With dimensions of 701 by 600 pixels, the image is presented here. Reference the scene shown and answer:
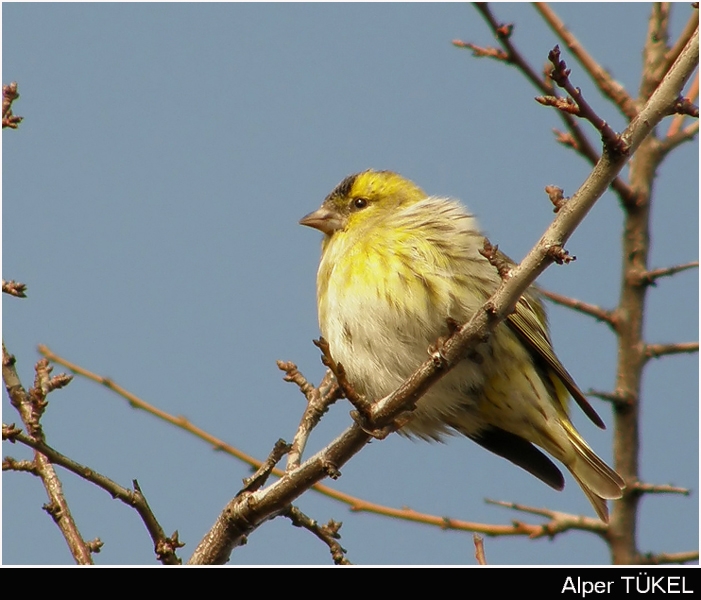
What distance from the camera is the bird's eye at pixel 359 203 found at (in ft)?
22.5

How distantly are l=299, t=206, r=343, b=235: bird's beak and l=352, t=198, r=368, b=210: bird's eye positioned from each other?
17 centimetres

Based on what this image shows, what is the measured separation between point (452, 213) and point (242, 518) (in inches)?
100

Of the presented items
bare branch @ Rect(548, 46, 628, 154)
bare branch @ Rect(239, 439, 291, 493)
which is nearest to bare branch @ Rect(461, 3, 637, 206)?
bare branch @ Rect(548, 46, 628, 154)

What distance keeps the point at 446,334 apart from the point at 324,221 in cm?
167

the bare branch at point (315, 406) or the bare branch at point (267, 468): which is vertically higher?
the bare branch at point (315, 406)

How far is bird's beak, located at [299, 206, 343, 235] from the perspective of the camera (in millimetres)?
6699

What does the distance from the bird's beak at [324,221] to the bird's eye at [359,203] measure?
6.8 inches

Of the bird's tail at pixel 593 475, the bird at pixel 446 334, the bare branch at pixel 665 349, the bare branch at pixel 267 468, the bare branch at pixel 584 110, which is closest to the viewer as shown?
the bare branch at pixel 584 110

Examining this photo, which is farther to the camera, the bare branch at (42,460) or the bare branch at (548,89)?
the bare branch at (548,89)

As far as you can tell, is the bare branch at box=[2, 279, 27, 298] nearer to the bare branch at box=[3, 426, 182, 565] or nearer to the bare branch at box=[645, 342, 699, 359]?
the bare branch at box=[3, 426, 182, 565]

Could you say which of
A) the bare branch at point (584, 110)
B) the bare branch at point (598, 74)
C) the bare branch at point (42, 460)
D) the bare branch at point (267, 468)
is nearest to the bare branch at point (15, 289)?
the bare branch at point (42, 460)

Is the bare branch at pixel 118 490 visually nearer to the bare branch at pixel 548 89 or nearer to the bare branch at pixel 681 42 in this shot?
the bare branch at pixel 548 89

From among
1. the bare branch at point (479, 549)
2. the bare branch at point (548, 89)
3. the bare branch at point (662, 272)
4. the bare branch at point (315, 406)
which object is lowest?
the bare branch at point (479, 549)
